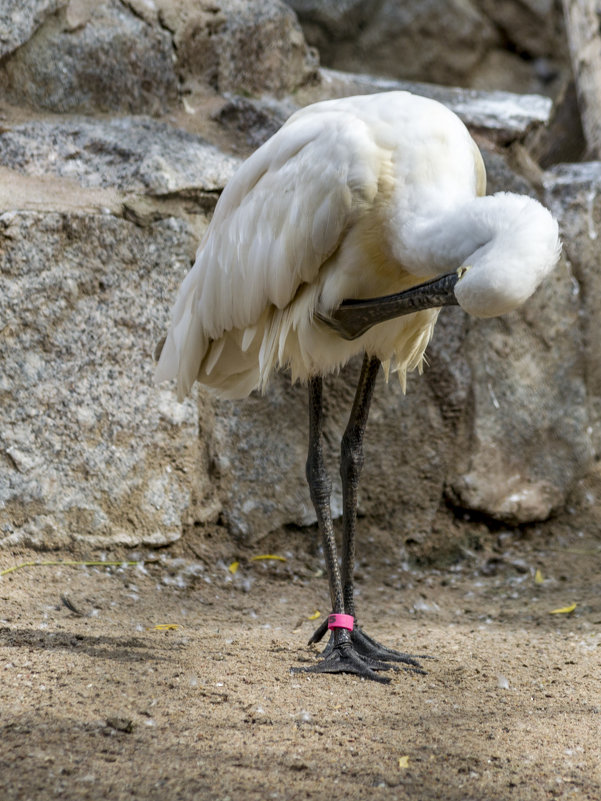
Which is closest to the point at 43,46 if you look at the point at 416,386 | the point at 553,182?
the point at 416,386

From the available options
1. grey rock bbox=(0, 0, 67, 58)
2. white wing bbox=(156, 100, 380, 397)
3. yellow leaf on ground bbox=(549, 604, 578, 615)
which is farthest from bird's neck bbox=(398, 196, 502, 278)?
grey rock bbox=(0, 0, 67, 58)

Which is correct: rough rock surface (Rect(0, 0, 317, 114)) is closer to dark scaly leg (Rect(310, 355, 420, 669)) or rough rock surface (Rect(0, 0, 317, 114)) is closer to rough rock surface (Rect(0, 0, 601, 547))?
rough rock surface (Rect(0, 0, 601, 547))

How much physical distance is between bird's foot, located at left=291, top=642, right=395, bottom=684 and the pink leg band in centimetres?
7

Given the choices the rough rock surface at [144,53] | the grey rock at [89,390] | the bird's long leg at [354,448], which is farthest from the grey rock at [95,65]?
the bird's long leg at [354,448]

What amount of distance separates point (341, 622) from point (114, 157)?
2.58 m

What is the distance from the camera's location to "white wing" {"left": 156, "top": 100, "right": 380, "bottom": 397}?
3512 mm

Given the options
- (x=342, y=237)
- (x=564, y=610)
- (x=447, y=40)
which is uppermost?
(x=447, y=40)

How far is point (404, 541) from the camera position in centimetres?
A: 528

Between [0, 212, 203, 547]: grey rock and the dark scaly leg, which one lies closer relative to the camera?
the dark scaly leg

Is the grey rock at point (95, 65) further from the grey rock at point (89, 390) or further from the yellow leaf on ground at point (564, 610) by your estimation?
the yellow leaf on ground at point (564, 610)

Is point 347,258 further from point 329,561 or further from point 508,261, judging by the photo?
point 329,561

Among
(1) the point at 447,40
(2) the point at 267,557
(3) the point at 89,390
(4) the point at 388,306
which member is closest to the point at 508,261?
(4) the point at 388,306

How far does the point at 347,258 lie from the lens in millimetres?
3611

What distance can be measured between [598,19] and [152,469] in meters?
5.19
